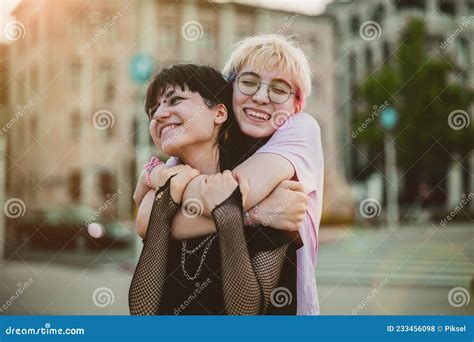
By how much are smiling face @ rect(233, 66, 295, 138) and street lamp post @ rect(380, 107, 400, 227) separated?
1.61 meters

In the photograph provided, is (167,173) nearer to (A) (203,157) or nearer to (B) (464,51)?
(A) (203,157)

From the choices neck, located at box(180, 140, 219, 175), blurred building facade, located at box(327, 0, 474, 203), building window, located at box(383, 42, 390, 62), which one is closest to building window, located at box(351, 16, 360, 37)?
blurred building facade, located at box(327, 0, 474, 203)

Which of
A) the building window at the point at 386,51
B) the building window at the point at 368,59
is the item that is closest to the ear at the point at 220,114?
the building window at the point at 368,59

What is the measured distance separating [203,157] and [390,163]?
233 centimetres

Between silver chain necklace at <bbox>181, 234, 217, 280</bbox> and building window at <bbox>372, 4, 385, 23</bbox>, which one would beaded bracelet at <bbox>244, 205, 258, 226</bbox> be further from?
building window at <bbox>372, 4, 385, 23</bbox>

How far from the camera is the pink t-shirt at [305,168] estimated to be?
7.19 feet

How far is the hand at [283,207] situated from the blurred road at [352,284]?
1104mm

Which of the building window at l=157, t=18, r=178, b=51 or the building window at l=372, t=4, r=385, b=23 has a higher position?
the building window at l=372, t=4, r=385, b=23

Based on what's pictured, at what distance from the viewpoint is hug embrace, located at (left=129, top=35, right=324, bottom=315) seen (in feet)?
7.04

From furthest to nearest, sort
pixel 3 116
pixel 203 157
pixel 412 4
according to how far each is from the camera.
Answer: pixel 412 4
pixel 3 116
pixel 203 157

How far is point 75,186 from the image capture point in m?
4.00

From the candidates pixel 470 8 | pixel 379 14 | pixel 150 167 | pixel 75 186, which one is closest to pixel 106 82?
pixel 75 186

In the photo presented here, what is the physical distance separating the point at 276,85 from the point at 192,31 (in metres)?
1.37

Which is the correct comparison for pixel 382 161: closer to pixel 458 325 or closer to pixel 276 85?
pixel 458 325
